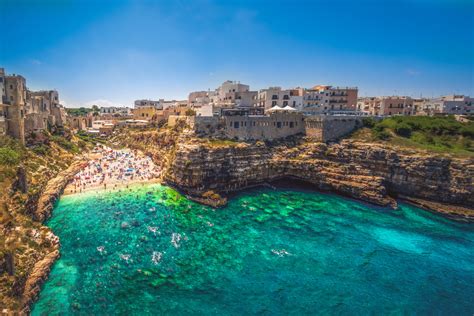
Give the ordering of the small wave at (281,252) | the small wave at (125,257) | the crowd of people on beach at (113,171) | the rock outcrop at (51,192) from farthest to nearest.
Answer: the crowd of people on beach at (113,171) → the rock outcrop at (51,192) → the small wave at (281,252) → the small wave at (125,257)

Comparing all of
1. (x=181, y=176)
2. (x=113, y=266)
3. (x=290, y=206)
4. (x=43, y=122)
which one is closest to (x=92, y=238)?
(x=113, y=266)

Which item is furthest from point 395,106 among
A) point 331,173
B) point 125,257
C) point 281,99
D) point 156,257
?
point 125,257

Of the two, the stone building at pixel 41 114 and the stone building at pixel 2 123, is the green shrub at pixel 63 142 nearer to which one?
the stone building at pixel 41 114

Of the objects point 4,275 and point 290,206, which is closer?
point 4,275

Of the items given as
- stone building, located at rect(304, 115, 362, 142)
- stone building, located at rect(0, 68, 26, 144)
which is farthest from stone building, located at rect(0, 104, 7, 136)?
stone building, located at rect(304, 115, 362, 142)

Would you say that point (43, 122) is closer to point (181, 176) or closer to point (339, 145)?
point (181, 176)

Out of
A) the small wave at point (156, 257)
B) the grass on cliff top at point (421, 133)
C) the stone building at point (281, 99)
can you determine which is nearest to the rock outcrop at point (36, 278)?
the small wave at point (156, 257)

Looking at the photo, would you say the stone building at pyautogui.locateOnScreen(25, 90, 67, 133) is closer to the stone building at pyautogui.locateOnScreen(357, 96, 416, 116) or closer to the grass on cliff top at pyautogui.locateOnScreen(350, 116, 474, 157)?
the grass on cliff top at pyautogui.locateOnScreen(350, 116, 474, 157)
